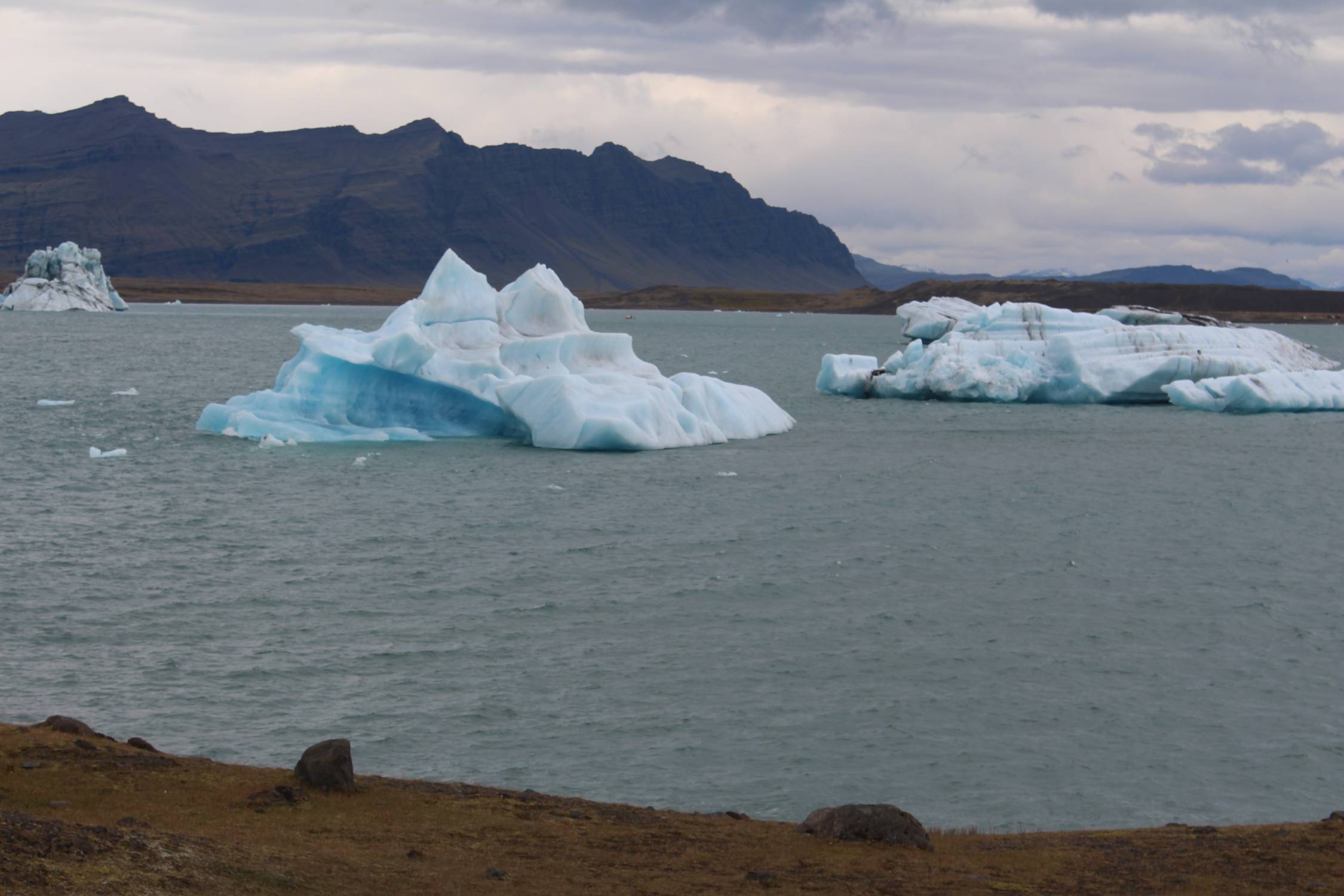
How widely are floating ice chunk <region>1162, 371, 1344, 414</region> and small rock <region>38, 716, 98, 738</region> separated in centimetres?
4054

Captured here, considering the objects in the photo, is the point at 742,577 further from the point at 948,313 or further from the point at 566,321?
the point at 948,313

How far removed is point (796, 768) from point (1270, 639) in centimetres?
769

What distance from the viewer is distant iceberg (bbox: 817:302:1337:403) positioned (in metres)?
45.6

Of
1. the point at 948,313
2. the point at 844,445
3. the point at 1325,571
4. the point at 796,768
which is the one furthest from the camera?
the point at 948,313

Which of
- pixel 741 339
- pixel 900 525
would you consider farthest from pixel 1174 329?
pixel 741 339

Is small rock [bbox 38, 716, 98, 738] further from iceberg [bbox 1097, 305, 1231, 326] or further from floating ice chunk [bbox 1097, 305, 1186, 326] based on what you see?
iceberg [bbox 1097, 305, 1231, 326]

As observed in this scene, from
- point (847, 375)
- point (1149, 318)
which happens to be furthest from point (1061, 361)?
point (847, 375)

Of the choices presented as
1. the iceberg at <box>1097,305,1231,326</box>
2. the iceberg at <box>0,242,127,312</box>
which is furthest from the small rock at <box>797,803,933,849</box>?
the iceberg at <box>0,242,127,312</box>

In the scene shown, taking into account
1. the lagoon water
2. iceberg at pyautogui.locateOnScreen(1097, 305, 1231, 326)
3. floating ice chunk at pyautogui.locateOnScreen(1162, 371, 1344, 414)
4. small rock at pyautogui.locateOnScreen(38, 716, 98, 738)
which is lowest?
the lagoon water

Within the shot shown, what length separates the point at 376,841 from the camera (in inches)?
341

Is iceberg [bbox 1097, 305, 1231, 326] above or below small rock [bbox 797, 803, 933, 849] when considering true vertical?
above

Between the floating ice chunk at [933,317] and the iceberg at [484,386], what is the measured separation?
3014cm

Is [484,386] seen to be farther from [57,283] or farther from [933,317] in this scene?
[57,283]

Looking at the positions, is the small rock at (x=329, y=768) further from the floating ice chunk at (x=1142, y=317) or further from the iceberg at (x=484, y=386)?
the floating ice chunk at (x=1142, y=317)
